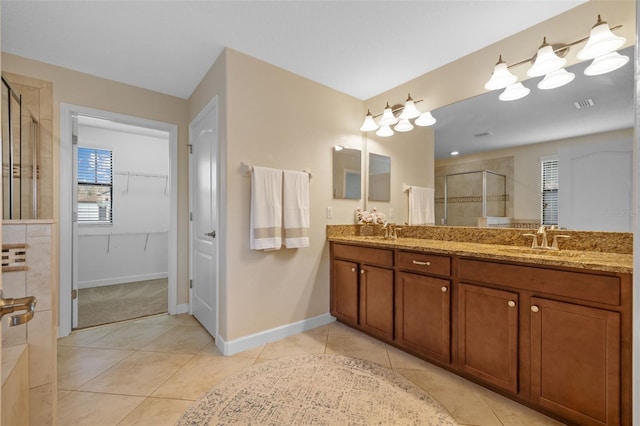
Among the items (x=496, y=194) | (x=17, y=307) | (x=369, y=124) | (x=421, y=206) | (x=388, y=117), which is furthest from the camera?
(x=369, y=124)

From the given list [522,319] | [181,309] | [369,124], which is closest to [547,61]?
[369,124]

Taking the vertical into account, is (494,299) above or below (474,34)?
below

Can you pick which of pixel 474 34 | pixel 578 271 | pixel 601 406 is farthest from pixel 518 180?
pixel 601 406

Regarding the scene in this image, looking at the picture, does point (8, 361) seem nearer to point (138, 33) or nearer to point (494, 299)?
point (138, 33)

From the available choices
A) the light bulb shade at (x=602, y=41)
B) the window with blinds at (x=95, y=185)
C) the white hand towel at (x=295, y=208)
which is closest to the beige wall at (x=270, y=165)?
the white hand towel at (x=295, y=208)

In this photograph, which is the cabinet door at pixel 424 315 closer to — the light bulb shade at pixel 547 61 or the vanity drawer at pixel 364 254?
the vanity drawer at pixel 364 254

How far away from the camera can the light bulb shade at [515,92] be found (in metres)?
2.06

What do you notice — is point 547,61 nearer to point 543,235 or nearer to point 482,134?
point 482,134

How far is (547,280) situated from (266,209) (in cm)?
184

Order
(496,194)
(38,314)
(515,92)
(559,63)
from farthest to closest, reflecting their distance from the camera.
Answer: (496,194)
(515,92)
(559,63)
(38,314)

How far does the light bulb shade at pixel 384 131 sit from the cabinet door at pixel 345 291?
4.47ft

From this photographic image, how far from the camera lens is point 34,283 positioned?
1.34 metres

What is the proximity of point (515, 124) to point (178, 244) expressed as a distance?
128 inches

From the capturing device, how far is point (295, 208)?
98.2 inches
